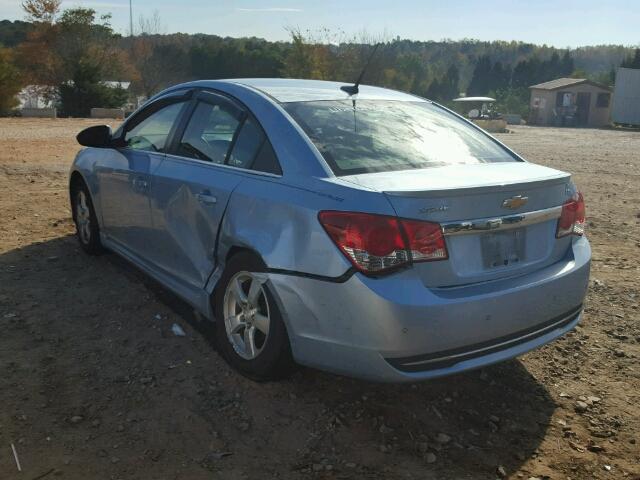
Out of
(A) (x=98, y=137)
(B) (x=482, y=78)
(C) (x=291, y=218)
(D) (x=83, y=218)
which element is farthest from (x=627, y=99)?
(C) (x=291, y=218)

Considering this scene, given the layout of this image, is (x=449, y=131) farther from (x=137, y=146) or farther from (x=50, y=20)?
(x=50, y=20)

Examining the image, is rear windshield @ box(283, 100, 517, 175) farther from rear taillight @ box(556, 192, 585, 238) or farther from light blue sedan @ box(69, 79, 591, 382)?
rear taillight @ box(556, 192, 585, 238)

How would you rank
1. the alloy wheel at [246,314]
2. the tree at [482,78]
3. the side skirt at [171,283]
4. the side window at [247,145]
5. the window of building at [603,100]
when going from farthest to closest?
the tree at [482,78] → the window of building at [603,100] → the side skirt at [171,283] → the side window at [247,145] → the alloy wheel at [246,314]

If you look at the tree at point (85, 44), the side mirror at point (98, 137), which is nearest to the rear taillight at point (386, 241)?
the side mirror at point (98, 137)

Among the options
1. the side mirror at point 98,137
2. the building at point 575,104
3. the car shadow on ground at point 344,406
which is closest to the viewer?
the car shadow on ground at point 344,406

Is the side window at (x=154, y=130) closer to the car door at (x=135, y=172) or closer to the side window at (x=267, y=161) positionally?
the car door at (x=135, y=172)

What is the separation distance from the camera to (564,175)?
342cm

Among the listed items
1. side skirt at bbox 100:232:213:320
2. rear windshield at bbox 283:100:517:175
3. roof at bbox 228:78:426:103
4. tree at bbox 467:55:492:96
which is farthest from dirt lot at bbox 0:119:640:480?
tree at bbox 467:55:492:96

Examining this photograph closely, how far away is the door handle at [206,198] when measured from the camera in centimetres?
361

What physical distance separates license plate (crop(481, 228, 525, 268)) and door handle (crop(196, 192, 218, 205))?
1516mm

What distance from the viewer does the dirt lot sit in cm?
282

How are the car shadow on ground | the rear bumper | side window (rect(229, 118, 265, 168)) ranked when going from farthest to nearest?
side window (rect(229, 118, 265, 168)) < the car shadow on ground < the rear bumper

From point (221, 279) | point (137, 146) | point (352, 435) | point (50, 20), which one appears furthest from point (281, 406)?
point (50, 20)

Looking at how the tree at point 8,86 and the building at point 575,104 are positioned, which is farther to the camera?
the building at point 575,104
